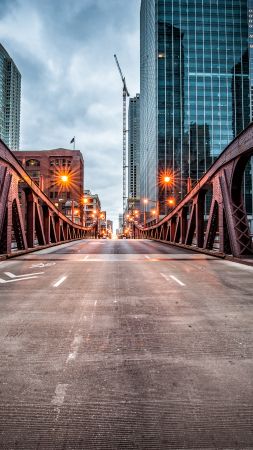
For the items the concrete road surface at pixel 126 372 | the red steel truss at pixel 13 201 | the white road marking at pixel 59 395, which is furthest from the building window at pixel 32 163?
the white road marking at pixel 59 395

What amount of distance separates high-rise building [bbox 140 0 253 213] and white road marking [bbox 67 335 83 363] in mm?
101320

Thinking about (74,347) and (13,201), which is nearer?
(74,347)

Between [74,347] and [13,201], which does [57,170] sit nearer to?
[13,201]

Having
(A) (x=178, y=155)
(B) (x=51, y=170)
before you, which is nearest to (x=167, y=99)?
(A) (x=178, y=155)

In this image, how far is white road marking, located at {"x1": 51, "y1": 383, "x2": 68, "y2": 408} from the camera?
9.71 feet

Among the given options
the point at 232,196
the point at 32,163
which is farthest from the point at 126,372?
the point at 32,163

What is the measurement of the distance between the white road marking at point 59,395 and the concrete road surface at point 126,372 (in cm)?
1

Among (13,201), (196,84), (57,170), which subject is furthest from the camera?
(57,170)

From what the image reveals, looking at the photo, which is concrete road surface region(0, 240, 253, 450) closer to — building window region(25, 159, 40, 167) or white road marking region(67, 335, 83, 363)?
white road marking region(67, 335, 83, 363)

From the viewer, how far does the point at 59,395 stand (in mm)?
3082

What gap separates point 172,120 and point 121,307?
110555 millimetres

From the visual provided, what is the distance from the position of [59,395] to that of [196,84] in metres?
121

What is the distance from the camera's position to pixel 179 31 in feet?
366

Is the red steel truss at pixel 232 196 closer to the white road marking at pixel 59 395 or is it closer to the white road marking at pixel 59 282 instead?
the white road marking at pixel 59 282
